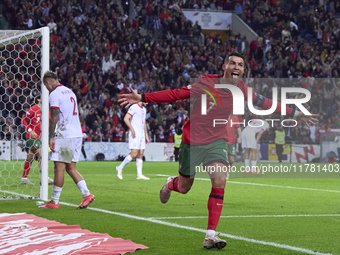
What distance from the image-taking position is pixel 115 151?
23.8 m

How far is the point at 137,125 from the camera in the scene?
14.4 m

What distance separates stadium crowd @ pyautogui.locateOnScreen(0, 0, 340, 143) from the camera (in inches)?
985

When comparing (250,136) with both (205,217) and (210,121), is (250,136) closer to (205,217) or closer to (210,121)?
(205,217)

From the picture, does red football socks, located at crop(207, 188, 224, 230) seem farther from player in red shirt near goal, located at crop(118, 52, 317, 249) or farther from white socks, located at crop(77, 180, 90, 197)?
white socks, located at crop(77, 180, 90, 197)

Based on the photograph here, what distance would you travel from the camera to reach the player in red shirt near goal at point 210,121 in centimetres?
555

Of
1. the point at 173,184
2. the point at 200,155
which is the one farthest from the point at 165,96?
the point at 173,184

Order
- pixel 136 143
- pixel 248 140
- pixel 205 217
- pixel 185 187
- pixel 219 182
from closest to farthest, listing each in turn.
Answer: pixel 219 182
pixel 185 187
pixel 205 217
pixel 136 143
pixel 248 140

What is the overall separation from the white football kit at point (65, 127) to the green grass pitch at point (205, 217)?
0.77 m

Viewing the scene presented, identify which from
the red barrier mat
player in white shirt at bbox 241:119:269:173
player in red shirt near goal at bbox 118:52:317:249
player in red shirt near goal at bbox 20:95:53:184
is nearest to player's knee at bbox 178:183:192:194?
player in red shirt near goal at bbox 118:52:317:249

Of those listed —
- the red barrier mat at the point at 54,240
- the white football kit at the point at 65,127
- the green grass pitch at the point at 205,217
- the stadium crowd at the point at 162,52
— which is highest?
the stadium crowd at the point at 162,52

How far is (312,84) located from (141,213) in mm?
22629

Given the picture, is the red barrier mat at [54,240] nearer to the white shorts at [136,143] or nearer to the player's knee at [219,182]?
the player's knee at [219,182]

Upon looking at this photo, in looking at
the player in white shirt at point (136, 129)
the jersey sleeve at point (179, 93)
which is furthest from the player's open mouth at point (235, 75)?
the player in white shirt at point (136, 129)

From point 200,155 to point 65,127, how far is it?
3.19 m
